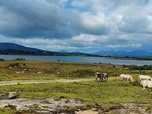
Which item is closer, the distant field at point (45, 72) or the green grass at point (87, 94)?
the green grass at point (87, 94)

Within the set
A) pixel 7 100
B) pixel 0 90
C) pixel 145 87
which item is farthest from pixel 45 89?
pixel 145 87

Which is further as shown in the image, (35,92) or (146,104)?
(35,92)

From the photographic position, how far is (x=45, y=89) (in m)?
41.2

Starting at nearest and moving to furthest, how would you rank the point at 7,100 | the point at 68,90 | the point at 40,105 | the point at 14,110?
the point at 14,110
the point at 40,105
the point at 7,100
the point at 68,90

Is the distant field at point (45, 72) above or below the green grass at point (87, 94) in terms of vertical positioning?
above

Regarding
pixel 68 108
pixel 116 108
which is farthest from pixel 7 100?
pixel 116 108

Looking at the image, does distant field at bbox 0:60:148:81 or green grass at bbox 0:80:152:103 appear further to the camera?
distant field at bbox 0:60:148:81

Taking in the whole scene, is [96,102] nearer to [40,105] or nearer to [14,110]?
[40,105]

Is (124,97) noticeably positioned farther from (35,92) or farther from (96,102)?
(35,92)

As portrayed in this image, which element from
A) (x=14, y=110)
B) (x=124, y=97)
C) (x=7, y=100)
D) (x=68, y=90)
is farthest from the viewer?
(x=68, y=90)

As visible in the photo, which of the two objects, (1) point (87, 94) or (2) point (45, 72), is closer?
(1) point (87, 94)

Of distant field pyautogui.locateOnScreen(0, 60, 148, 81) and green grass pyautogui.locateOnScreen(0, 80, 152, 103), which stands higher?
distant field pyautogui.locateOnScreen(0, 60, 148, 81)

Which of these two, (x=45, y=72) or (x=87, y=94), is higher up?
(x=45, y=72)

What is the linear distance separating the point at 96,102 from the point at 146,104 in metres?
5.33
